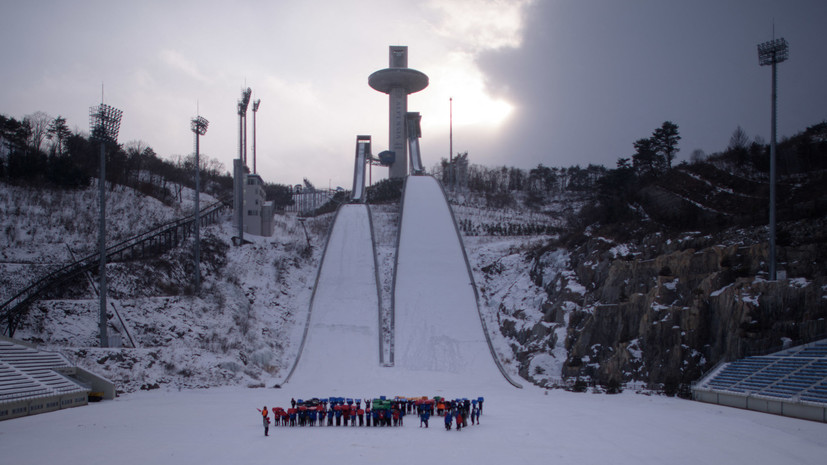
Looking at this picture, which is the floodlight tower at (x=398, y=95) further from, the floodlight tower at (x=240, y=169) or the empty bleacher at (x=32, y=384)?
the empty bleacher at (x=32, y=384)

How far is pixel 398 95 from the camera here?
179ft

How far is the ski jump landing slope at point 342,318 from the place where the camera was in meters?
20.2

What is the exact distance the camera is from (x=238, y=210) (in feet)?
101

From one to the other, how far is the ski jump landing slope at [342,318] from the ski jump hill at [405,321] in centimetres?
4

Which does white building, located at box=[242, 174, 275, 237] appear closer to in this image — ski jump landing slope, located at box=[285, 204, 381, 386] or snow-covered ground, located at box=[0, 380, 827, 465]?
ski jump landing slope, located at box=[285, 204, 381, 386]

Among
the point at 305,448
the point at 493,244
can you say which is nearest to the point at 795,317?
the point at 305,448

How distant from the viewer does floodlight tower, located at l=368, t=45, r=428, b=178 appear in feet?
176

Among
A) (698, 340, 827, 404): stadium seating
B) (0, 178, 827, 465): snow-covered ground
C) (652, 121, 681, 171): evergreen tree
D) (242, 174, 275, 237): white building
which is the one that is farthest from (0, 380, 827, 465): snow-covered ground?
(652, 121, 681, 171): evergreen tree

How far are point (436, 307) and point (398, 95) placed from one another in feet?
115

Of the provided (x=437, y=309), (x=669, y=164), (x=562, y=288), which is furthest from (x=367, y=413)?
(x=669, y=164)

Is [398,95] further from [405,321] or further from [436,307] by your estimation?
[405,321]

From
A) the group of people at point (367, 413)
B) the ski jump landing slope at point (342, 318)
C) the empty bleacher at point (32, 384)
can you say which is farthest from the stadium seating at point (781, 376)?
the empty bleacher at point (32, 384)

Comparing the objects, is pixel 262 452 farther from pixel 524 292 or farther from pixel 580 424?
pixel 524 292

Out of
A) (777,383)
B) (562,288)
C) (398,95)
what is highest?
(398,95)
